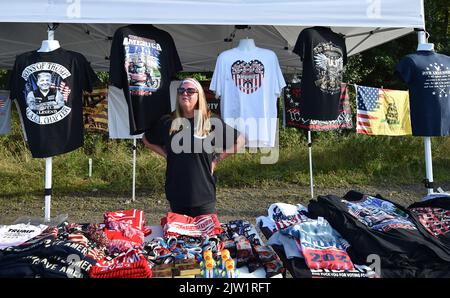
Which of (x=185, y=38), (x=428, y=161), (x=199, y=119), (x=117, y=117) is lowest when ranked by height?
(x=428, y=161)

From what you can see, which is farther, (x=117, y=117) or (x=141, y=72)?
(x=117, y=117)

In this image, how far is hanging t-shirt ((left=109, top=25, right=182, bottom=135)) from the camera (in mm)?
3146

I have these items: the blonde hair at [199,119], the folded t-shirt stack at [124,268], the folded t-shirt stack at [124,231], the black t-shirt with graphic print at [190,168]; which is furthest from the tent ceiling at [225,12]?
the folded t-shirt stack at [124,268]

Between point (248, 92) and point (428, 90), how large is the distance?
155 centimetres

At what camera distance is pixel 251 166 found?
8492 mm

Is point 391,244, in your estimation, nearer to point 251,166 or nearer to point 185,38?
point 185,38

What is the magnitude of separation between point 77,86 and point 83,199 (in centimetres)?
419

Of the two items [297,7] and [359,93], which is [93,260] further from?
[359,93]


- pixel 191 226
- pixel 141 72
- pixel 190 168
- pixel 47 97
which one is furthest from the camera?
pixel 141 72

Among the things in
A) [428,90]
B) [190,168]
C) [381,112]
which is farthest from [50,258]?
[381,112]

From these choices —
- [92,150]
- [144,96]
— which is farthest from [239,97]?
[92,150]

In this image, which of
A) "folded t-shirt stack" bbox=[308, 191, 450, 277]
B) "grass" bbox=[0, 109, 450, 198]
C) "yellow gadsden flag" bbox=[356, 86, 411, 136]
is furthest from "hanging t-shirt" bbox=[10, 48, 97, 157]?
"yellow gadsden flag" bbox=[356, 86, 411, 136]

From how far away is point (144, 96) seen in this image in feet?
10.5

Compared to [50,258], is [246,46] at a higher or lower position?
higher
